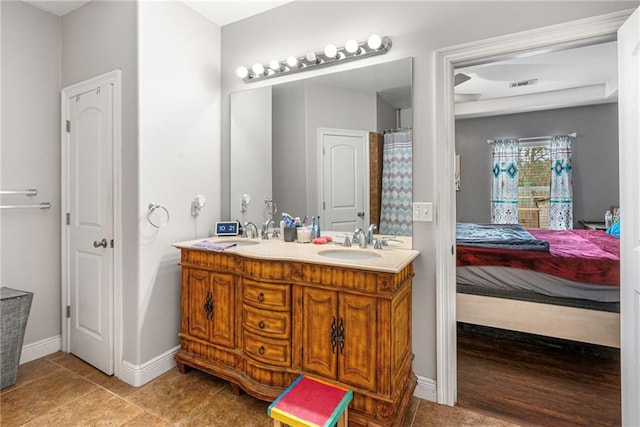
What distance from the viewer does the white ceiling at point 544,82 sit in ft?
11.5

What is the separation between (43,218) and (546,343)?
13.8 feet

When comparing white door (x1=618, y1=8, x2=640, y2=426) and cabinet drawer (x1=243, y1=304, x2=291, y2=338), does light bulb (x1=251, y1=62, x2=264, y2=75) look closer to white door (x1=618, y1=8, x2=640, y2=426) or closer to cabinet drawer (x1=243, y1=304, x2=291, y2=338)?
cabinet drawer (x1=243, y1=304, x2=291, y2=338)

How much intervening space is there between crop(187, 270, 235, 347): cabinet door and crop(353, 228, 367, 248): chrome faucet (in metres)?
0.85

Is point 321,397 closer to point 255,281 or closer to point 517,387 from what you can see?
point 255,281

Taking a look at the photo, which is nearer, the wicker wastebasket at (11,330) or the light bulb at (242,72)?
the wicker wastebasket at (11,330)

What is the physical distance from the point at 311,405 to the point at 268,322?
1.74 ft

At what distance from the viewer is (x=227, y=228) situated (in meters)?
2.62

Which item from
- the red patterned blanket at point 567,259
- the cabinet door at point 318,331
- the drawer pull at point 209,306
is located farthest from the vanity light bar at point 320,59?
the red patterned blanket at point 567,259

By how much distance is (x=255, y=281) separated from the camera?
1.90 meters

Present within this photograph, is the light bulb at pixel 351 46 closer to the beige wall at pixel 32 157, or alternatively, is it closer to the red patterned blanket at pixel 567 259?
the red patterned blanket at pixel 567 259

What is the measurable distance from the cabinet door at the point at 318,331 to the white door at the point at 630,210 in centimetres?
134

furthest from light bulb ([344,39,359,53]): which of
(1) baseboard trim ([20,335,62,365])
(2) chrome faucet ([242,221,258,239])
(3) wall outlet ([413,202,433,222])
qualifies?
(1) baseboard trim ([20,335,62,365])

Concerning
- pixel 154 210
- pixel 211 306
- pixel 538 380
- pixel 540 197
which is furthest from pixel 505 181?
pixel 154 210

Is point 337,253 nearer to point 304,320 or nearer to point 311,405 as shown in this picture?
point 304,320
